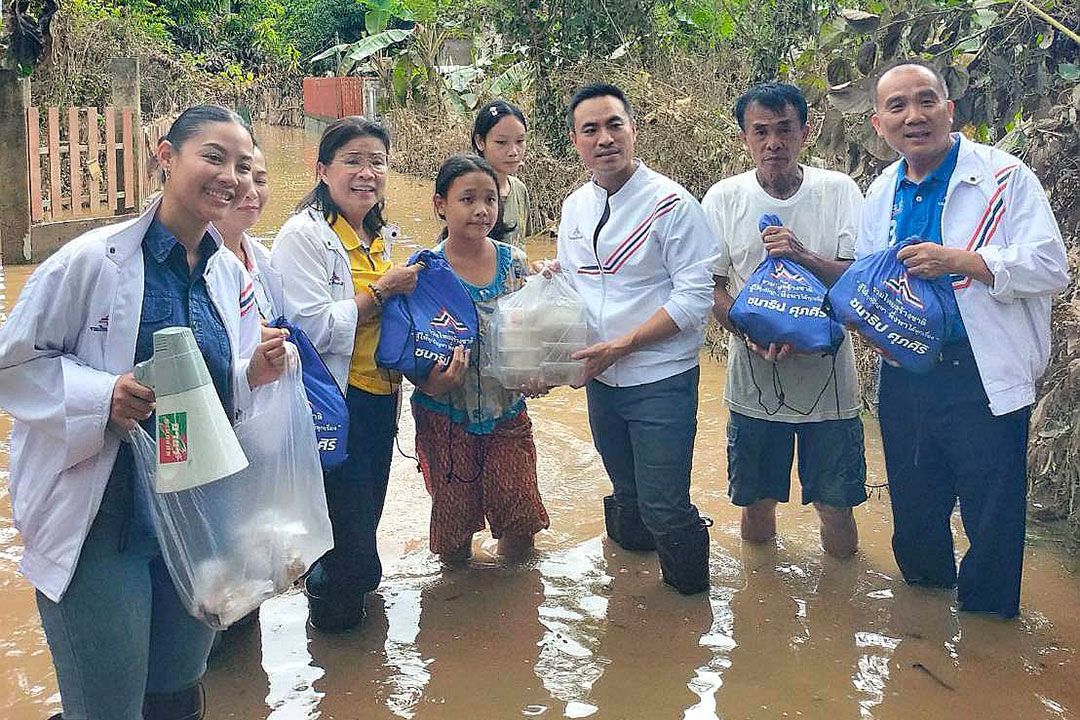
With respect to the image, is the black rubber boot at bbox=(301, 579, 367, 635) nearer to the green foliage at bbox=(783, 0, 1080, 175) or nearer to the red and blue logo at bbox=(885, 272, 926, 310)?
the red and blue logo at bbox=(885, 272, 926, 310)

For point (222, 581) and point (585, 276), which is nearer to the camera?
point (222, 581)

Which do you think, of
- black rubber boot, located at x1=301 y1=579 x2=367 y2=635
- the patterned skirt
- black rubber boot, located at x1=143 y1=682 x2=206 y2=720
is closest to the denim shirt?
black rubber boot, located at x1=143 y1=682 x2=206 y2=720

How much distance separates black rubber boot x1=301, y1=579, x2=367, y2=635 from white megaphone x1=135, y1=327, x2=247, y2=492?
1.64 meters

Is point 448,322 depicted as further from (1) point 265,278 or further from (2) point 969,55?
(2) point 969,55

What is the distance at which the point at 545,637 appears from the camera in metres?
4.07

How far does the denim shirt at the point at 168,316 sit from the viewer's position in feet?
8.21

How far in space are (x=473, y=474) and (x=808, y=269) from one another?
5.30 ft

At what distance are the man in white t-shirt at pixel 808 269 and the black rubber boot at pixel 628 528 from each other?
50 cm

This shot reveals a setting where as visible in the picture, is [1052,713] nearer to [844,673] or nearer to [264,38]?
[844,673]

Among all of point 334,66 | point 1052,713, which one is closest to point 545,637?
point 1052,713

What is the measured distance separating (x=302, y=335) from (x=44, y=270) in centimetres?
112

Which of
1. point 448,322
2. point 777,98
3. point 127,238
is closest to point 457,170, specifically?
point 448,322

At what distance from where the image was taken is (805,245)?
14.4 ft

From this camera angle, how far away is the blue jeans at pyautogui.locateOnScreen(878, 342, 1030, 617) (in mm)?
3834
